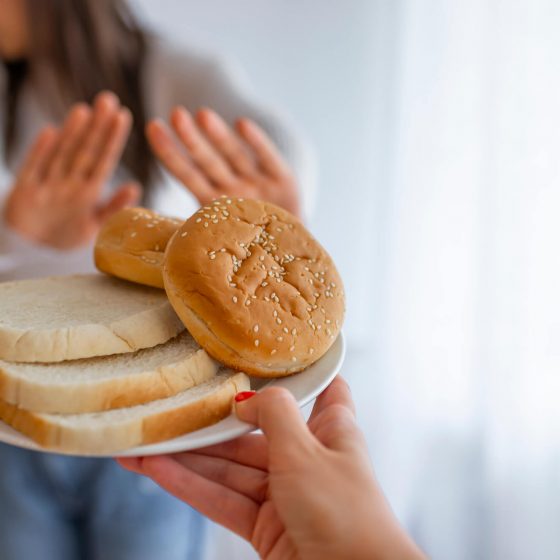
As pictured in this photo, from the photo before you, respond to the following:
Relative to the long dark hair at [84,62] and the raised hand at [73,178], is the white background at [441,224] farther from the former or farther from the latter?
the raised hand at [73,178]

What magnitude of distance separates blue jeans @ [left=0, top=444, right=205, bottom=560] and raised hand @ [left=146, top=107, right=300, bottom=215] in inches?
31.1

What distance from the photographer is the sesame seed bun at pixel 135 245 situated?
1.13 meters

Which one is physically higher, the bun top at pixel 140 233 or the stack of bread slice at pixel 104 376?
the bun top at pixel 140 233

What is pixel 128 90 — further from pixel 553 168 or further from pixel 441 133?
pixel 553 168

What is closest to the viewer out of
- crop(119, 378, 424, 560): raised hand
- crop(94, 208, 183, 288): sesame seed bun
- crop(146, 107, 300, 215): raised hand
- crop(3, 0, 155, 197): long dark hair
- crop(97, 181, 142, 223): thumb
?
crop(119, 378, 424, 560): raised hand

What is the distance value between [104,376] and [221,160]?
41.7 inches

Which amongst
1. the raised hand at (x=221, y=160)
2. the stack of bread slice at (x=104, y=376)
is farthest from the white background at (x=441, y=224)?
the stack of bread slice at (x=104, y=376)

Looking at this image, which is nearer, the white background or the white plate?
the white plate

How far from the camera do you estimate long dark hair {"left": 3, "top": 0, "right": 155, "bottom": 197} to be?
2.23 m

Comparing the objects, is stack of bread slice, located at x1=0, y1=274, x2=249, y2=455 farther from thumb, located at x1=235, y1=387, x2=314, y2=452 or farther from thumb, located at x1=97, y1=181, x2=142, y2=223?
thumb, located at x1=97, y1=181, x2=142, y2=223

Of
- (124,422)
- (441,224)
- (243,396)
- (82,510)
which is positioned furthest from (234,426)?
(441,224)

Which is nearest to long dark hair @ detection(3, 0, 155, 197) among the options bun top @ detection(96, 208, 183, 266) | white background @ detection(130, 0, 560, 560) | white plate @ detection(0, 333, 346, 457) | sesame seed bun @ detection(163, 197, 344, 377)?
white background @ detection(130, 0, 560, 560)

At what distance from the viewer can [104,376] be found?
37.1 inches

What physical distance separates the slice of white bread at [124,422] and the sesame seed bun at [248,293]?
78 millimetres
